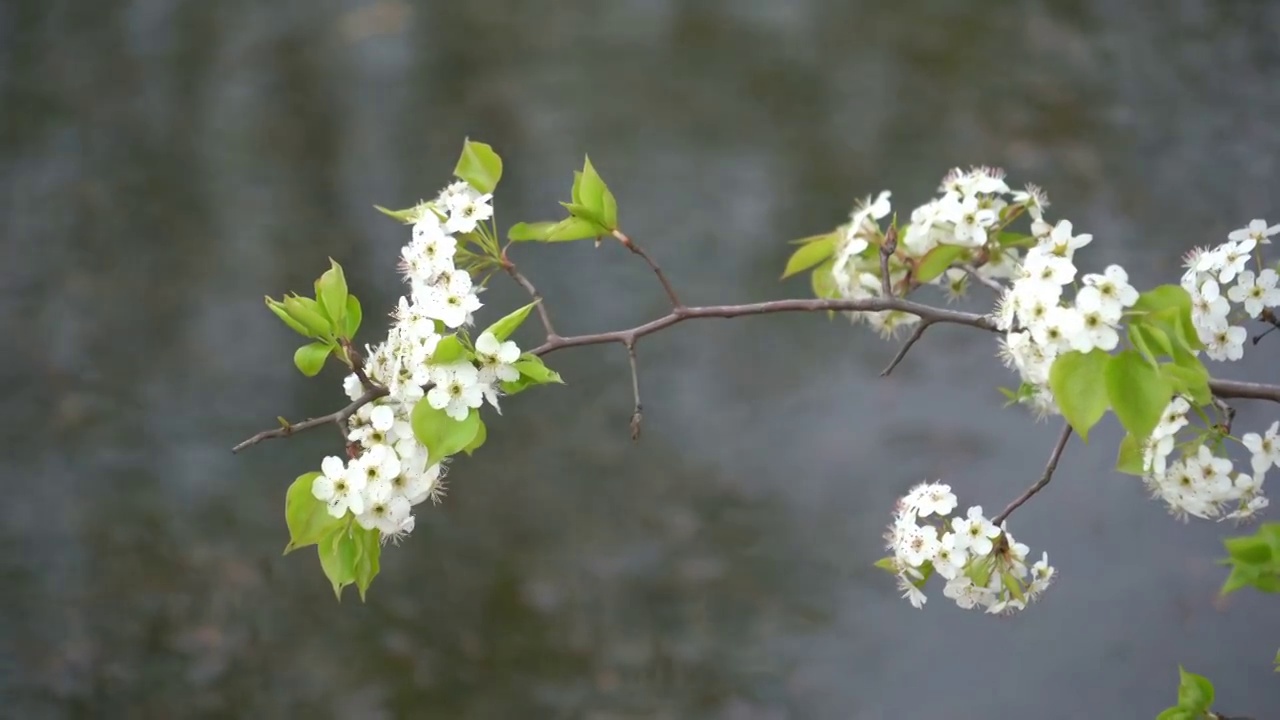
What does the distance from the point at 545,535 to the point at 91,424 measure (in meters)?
0.75

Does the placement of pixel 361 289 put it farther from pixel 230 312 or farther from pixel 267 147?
pixel 267 147

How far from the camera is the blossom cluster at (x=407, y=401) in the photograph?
0.49 meters

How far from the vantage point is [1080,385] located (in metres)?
0.44

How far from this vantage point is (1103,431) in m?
1.50

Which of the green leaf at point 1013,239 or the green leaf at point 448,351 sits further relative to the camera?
the green leaf at point 1013,239

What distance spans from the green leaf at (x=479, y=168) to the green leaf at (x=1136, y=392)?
0.33 meters

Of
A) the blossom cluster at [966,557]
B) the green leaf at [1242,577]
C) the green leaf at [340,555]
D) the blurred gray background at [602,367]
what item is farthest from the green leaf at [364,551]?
the blurred gray background at [602,367]

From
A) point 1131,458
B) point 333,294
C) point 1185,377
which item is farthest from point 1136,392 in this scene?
point 333,294

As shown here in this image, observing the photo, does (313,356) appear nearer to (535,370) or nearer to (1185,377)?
(535,370)

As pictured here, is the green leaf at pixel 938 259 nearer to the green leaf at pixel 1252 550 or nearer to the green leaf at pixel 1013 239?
the green leaf at pixel 1013 239

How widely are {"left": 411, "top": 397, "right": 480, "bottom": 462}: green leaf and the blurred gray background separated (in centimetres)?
98

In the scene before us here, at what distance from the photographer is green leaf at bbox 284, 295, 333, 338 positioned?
524 mm

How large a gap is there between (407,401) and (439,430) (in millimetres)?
29

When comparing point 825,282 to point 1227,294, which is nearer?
point 1227,294
